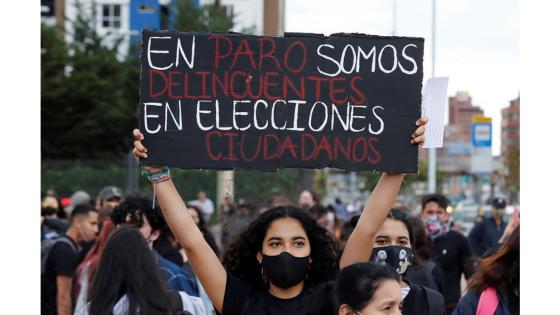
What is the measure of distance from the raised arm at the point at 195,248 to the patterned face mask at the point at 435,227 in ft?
17.0

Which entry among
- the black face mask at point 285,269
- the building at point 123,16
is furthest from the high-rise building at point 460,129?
the building at point 123,16

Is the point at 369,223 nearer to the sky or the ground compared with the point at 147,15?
nearer to the ground

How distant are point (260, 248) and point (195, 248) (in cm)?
34

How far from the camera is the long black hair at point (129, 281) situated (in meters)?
4.86

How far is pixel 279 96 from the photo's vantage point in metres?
4.99

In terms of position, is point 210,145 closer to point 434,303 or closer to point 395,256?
point 395,256

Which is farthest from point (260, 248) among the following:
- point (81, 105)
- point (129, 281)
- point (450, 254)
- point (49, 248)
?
point (81, 105)

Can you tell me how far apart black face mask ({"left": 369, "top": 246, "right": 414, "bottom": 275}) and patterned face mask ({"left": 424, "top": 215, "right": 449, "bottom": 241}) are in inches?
167

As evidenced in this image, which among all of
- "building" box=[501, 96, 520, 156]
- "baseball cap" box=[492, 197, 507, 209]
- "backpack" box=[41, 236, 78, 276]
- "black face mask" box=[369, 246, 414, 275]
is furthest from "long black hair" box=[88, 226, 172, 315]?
"building" box=[501, 96, 520, 156]

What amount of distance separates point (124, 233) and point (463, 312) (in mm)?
1670

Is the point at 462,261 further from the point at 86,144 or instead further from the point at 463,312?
the point at 86,144

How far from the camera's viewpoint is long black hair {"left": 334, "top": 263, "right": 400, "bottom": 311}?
13.6ft

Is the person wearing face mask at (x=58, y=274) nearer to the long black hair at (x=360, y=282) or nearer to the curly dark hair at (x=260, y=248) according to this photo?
the curly dark hair at (x=260, y=248)
